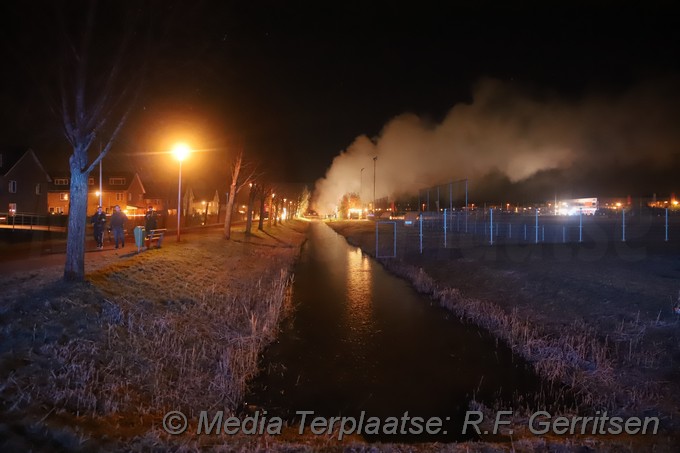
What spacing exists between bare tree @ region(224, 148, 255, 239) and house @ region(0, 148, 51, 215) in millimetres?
37317

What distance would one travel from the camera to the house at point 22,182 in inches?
2213

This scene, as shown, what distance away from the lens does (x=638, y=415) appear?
704 centimetres

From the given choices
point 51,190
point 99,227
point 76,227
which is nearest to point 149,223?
point 99,227

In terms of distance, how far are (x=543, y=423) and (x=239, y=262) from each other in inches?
760


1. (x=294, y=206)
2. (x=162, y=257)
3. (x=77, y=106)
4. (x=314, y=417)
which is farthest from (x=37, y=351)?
(x=294, y=206)

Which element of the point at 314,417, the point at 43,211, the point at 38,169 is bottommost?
the point at 314,417

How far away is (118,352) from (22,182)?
64.3 meters

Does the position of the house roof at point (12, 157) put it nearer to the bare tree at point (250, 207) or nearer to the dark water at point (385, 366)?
the bare tree at point (250, 207)

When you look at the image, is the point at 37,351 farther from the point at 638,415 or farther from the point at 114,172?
the point at 114,172

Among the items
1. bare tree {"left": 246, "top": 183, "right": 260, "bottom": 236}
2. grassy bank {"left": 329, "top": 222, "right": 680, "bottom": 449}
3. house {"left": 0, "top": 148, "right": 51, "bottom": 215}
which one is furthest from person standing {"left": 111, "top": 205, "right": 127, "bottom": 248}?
house {"left": 0, "top": 148, "right": 51, "bottom": 215}

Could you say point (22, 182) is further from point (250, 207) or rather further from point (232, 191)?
point (232, 191)

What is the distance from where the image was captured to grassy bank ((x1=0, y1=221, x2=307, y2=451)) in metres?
5.46

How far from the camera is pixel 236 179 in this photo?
33125mm

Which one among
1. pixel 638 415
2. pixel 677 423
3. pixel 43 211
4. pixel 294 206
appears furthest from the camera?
pixel 294 206
